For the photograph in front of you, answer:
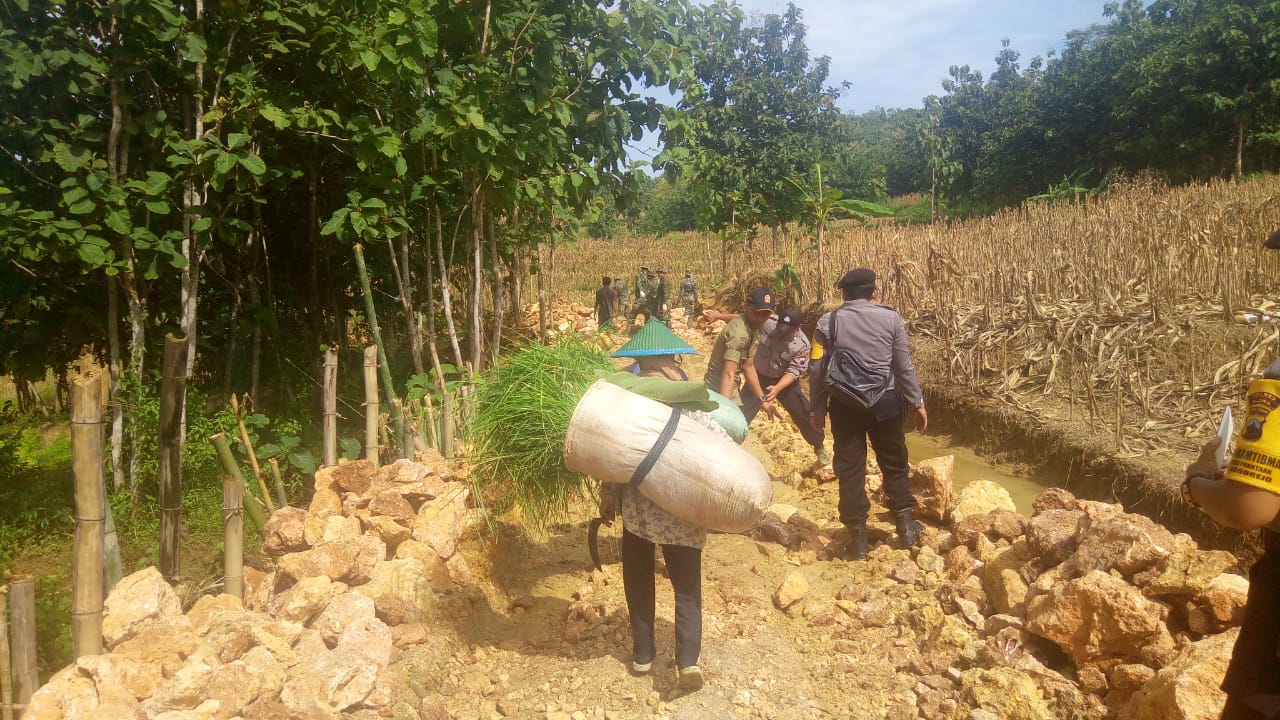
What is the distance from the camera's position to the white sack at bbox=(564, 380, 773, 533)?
9.51 feet

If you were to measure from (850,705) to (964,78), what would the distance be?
36.2 m

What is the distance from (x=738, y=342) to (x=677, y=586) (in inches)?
105

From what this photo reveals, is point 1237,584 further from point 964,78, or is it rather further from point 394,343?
point 964,78

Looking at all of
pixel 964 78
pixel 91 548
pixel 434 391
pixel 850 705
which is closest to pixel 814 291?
pixel 434 391

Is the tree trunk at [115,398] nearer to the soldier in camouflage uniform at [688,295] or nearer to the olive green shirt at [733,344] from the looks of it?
the olive green shirt at [733,344]

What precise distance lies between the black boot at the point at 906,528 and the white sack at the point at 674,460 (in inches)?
85.9

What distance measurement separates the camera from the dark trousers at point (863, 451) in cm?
467

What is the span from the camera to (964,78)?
34.1m

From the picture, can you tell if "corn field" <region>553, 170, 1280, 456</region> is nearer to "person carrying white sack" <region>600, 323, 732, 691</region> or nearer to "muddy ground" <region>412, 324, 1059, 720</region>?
"muddy ground" <region>412, 324, 1059, 720</region>

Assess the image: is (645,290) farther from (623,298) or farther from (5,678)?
(5,678)

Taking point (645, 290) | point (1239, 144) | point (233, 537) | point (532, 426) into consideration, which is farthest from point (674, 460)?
point (1239, 144)

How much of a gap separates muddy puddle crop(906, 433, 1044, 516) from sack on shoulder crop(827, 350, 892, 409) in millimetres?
2805

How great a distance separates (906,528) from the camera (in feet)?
15.8

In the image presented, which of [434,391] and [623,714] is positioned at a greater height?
[434,391]
